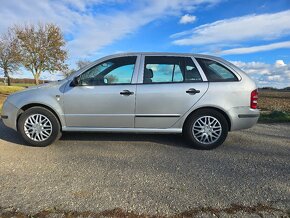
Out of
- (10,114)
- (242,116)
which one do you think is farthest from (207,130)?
(10,114)

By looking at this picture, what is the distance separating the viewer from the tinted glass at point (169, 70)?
16.3 ft

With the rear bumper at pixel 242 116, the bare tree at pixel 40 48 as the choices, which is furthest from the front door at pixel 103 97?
the bare tree at pixel 40 48

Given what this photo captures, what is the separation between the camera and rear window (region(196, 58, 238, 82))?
196 inches

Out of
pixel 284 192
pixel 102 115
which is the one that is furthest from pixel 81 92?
pixel 284 192

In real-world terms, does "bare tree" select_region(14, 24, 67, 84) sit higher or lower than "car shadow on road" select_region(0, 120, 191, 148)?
higher

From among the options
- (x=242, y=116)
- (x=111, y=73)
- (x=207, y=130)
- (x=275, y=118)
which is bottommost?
(x=275, y=118)

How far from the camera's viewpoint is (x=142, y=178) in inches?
142

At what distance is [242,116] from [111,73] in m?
2.41

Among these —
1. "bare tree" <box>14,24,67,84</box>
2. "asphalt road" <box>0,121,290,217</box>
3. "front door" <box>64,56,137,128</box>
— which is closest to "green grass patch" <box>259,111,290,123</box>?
"asphalt road" <box>0,121,290,217</box>

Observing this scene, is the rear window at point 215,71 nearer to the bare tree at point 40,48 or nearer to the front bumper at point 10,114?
the front bumper at point 10,114

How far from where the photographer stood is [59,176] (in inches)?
143

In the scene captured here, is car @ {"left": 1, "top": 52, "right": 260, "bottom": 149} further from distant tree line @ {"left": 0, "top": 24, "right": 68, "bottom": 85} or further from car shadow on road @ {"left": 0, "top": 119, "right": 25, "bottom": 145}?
distant tree line @ {"left": 0, "top": 24, "right": 68, "bottom": 85}

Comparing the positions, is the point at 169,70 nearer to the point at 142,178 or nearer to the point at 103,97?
the point at 103,97

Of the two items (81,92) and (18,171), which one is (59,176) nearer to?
(18,171)
